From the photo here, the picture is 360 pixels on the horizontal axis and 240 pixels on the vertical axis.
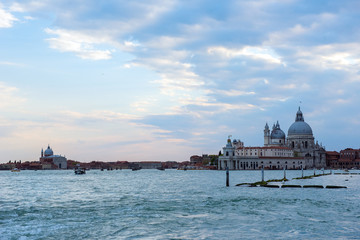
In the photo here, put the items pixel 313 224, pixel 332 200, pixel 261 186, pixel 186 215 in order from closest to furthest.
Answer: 1. pixel 313 224
2. pixel 186 215
3. pixel 332 200
4. pixel 261 186

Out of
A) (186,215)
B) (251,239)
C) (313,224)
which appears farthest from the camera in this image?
(186,215)

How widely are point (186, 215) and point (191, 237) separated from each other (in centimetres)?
781

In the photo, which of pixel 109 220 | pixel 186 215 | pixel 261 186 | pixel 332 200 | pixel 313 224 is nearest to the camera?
pixel 313 224

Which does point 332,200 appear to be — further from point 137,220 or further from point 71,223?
point 71,223

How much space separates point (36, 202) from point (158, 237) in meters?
21.3

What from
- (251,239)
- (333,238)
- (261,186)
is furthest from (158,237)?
(261,186)

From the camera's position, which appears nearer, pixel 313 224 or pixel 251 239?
pixel 251 239

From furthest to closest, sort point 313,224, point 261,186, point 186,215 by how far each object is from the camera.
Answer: point 261,186 → point 186,215 → point 313,224

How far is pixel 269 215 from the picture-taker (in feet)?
102

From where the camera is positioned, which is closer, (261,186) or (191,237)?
(191,237)

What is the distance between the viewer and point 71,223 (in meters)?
28.1

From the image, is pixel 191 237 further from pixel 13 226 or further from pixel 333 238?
pixel 13 226

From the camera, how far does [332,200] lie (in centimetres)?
4100

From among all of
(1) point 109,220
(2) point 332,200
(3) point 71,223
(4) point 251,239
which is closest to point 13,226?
(3) point 71,223
